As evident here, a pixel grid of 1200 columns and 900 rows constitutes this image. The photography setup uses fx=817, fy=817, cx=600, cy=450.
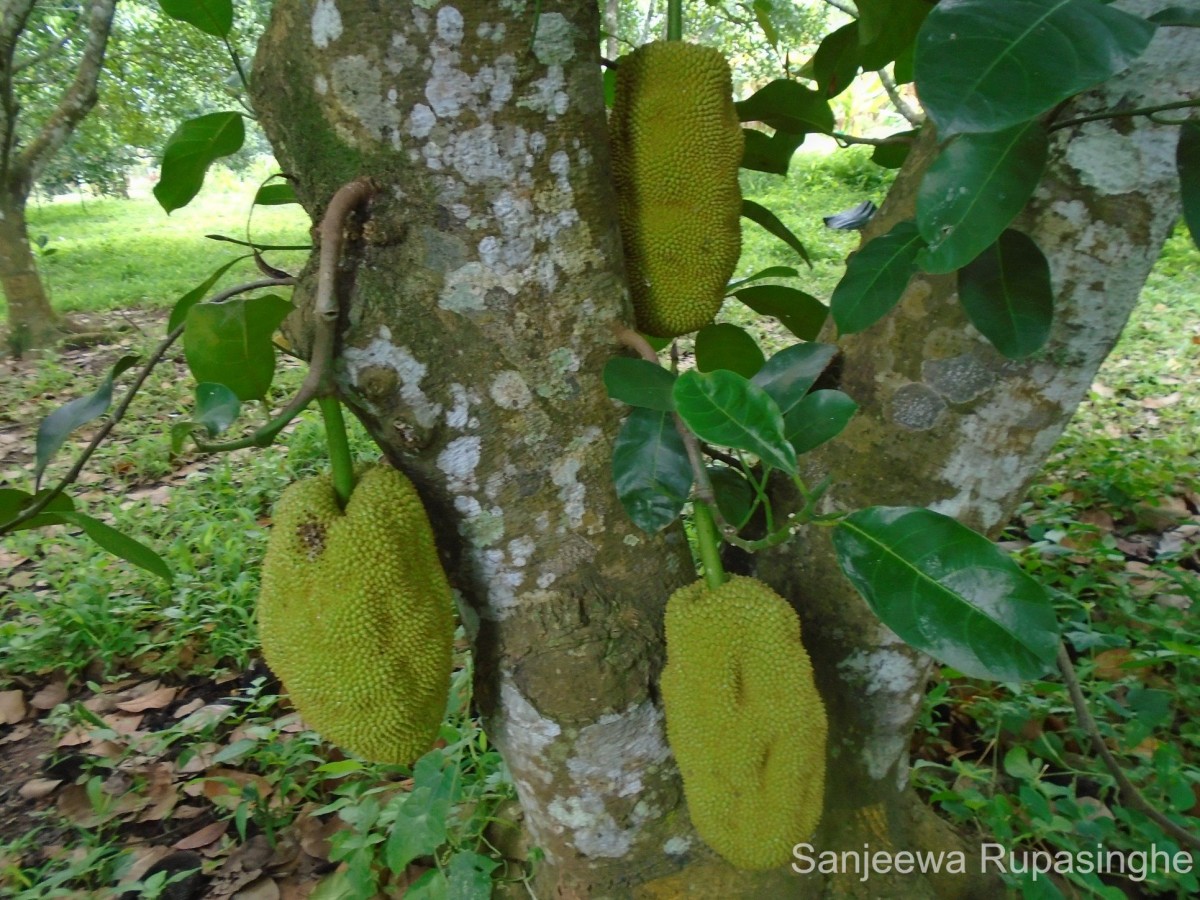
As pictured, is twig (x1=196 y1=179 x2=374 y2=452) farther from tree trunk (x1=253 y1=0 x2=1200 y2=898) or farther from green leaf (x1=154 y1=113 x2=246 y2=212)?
green leaf (x1=154 y1=113 x2=246 y2=212)

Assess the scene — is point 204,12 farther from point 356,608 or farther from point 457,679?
point 457,679

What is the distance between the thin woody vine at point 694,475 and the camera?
51 cm

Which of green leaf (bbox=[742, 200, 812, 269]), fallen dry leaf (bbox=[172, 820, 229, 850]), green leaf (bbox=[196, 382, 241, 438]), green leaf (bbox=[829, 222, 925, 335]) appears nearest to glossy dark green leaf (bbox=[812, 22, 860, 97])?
green leaf (bbox=[742, 200, 812, 269])

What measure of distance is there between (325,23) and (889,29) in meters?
0.58

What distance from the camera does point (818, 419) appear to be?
1.98ft

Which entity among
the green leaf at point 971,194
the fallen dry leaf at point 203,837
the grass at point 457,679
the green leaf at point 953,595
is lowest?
the fallen dry leaf at point 203,837

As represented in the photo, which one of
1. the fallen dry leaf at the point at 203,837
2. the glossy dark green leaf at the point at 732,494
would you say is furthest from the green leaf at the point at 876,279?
the fallen dry leaf at the point at 203,837

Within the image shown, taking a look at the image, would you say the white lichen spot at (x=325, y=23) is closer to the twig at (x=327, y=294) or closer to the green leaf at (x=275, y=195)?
the twig at (x=327, y=294)

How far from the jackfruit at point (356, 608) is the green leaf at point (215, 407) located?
13cm

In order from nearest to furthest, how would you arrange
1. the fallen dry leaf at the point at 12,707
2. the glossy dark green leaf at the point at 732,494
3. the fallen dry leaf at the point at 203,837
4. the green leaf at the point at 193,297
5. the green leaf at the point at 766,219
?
1. the green leaf at the point at 193,297
2. the glossy dark green leaf at the point at 732,494
3. the green leaf at the point at 766,219
4. the fallen dry leaf at the point at 203,837
5. the fallen dry leaf at the point at 12,707

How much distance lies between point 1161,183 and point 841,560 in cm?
38

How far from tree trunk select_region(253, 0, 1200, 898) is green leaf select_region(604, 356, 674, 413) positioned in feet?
0.17

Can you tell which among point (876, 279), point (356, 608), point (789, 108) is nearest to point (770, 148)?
point (789, 108)

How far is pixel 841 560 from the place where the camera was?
0.57 meters
